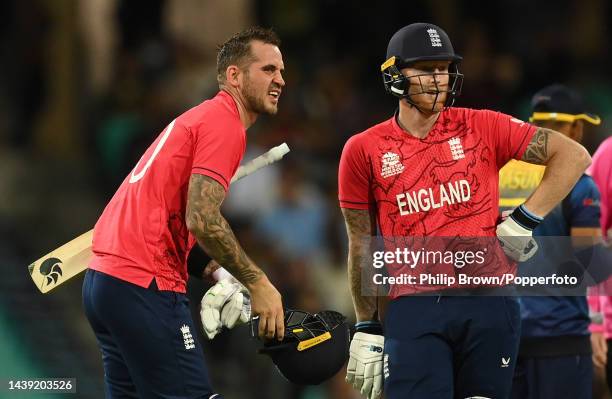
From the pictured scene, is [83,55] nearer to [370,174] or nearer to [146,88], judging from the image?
[146,88]

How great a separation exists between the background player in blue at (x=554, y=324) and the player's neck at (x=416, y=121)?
1223 mm

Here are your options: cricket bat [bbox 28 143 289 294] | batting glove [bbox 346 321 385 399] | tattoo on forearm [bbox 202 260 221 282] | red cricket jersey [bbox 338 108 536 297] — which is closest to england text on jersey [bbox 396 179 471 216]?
red cricket jersey [bbox 338 108 536 297]

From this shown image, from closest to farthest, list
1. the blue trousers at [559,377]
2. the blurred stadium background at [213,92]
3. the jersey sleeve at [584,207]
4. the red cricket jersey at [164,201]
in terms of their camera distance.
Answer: the red cricket jersey at [164,201]
the jersey sleeve at [584,207]
the blue trousers at [559,377]
the blurred stadium background at [213,92]

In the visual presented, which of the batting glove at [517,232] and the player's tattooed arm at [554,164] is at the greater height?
the player's tattooed arm at [554,164]

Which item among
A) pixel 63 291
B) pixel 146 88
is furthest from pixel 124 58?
pixel 63 291

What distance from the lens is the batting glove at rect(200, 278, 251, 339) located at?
5418 millimetres

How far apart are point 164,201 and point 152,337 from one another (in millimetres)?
575

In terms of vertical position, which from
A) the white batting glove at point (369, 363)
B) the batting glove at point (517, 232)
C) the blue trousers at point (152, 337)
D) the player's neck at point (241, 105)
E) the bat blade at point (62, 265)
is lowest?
the white batting glove at point (369, 363)

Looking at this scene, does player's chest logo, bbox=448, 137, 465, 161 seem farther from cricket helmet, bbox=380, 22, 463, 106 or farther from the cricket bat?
the cricket bat

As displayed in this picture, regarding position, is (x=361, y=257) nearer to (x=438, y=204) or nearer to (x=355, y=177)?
(x=355, y=177)

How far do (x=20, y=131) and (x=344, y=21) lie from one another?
3.77m

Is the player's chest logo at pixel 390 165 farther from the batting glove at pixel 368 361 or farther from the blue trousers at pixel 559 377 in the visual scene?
the blue trousers at pixel 559 377

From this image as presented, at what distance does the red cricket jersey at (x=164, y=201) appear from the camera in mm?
5102

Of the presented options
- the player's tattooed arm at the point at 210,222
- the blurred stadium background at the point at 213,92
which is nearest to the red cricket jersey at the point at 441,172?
the player's tattooed arm at the point at 210,222
